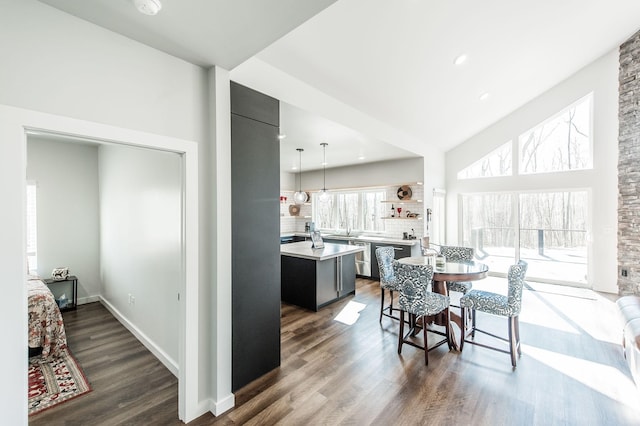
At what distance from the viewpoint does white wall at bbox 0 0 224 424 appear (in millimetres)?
1413

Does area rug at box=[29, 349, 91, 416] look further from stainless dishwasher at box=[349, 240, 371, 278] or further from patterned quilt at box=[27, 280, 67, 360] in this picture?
stainless dishwasher at box=[349, 240, 371, 278]

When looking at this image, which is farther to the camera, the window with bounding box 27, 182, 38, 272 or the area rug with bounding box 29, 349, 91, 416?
the window with bounding box 27, 182, 38, 272

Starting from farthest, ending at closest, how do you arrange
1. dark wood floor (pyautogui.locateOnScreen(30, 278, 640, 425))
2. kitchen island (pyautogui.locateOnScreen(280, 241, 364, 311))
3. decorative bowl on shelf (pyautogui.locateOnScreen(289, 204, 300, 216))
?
1. decorative bowl on shelf (pyautogui.locateOnScreen(289, 204, 300, 216))
2. kitchen island (pyautogui.locateOnScreen(280, 241, 364, 311))
3. dark wood floor (pyautogui.locateOnScreen(30, 278, 640, 425))

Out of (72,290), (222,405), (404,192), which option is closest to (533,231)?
(404,192)

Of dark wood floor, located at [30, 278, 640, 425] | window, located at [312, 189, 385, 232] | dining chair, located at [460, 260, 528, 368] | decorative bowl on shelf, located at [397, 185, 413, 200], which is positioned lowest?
dark wood floor, located at [30, 278, 640, 425]

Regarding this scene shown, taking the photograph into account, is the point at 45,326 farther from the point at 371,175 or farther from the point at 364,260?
the point at 371,175

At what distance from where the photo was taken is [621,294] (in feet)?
16.7

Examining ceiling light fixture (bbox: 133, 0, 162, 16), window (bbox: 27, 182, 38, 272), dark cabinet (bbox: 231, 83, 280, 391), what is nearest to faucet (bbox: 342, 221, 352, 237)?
dark cabinet (bbox: 231, 83, 280, 391)

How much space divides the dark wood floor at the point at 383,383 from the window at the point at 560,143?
3477 mm

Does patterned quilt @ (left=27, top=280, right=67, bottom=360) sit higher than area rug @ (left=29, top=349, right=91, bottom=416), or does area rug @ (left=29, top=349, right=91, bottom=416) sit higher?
patterned quilt @ (left=27, top=280, right=67, bottom=360)

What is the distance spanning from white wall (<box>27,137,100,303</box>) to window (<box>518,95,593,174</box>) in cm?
878

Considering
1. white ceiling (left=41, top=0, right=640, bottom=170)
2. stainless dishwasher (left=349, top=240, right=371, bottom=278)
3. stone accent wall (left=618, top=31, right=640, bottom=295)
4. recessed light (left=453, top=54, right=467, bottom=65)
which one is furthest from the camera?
stainless dishwasher (left=349, top=240, right=371, bottom=278)

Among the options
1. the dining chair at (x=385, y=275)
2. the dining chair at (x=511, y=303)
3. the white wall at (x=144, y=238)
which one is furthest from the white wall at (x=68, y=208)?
the dining chair at (x=511, y=303)

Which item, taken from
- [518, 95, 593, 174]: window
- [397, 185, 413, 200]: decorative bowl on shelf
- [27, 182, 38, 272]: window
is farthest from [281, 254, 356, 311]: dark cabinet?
[518, 95, 593, 174]: window
